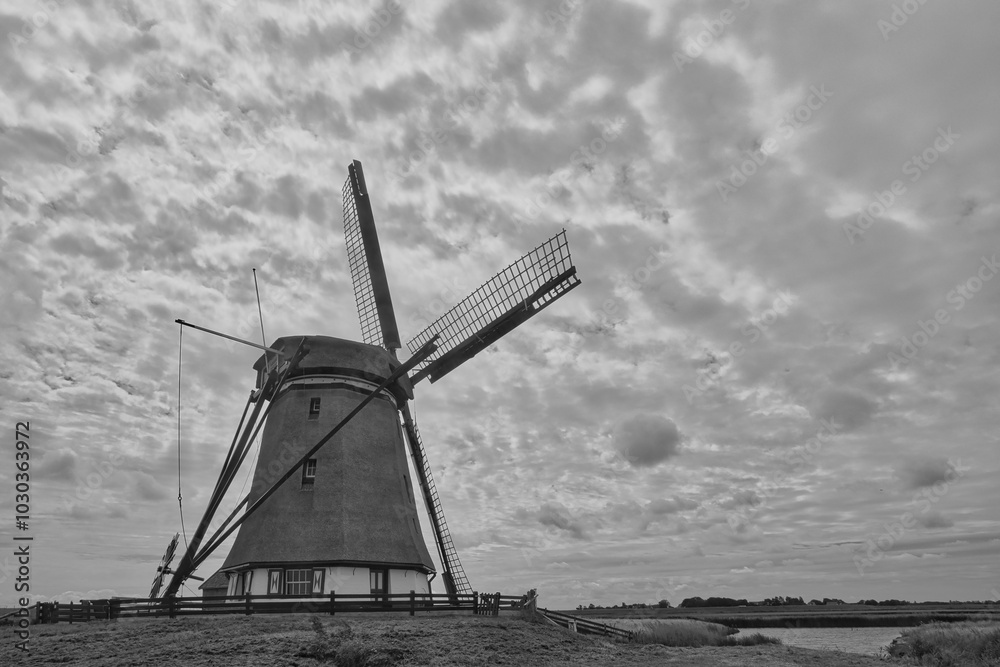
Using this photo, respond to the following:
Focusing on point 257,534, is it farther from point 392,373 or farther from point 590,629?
point 590,629

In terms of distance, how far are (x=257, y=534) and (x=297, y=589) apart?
2.52 meters

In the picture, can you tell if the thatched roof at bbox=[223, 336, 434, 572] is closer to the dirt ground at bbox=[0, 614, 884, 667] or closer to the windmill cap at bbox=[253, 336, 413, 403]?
the windmill cap at bbox=[253, 336, 413, 403]

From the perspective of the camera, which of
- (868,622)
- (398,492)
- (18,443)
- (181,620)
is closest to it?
(18,443)

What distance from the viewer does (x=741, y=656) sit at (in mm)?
24078

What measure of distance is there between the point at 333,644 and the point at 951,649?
2383 cm

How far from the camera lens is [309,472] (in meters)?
24.5

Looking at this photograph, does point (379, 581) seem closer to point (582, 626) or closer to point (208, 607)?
point (208, 607)

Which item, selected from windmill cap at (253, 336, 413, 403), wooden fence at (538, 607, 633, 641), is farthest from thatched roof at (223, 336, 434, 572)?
wooden fence at (538, 607, 633, 641)

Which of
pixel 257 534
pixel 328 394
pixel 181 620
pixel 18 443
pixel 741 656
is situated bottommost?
pixel 741 656

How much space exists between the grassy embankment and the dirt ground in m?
3.58

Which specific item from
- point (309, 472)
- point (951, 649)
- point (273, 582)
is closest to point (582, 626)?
point (273, 582)

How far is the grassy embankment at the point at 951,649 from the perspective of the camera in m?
23.9

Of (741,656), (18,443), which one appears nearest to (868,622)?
(741,656)

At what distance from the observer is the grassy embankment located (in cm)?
2386
